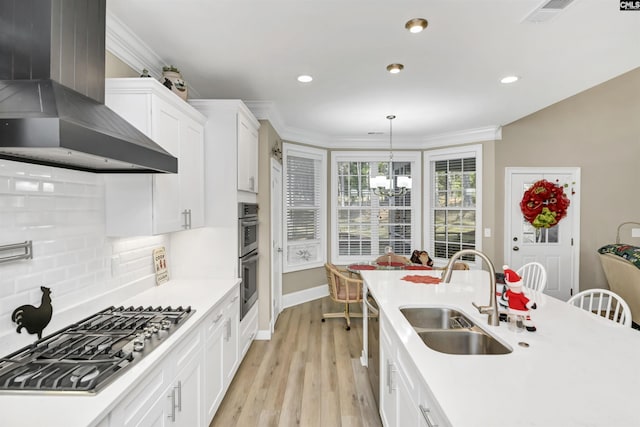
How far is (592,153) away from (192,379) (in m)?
5.94

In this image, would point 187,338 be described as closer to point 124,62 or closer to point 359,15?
point 124,62

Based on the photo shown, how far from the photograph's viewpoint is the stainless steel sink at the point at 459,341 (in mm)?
1559

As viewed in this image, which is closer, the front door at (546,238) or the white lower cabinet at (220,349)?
the white lower cabinet at (220,349)

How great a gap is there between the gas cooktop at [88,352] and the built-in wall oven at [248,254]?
1.08 m

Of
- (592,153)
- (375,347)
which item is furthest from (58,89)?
(592,153)

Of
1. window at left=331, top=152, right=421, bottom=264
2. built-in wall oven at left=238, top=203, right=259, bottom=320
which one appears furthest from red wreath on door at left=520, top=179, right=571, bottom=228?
built-in wall oven at left=238, top=203, right=259, bottom=320

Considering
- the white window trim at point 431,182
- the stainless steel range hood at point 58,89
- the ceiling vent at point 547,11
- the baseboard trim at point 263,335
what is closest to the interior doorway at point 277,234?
the baseboard trim at point 263,335

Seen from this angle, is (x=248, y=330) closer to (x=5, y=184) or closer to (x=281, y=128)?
(x=5, y=184)

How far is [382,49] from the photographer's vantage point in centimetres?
236

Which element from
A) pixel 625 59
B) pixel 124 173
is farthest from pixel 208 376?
pixel 625 59

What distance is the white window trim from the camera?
4852mm

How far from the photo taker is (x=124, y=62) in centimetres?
217

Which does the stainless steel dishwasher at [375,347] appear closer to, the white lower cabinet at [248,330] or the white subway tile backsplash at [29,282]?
the white lower cabinet at [248,330]

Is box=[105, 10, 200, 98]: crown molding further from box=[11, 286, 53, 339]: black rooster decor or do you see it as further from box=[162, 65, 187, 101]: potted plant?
box=[11, 286, 53, 339]: black rooster decor
